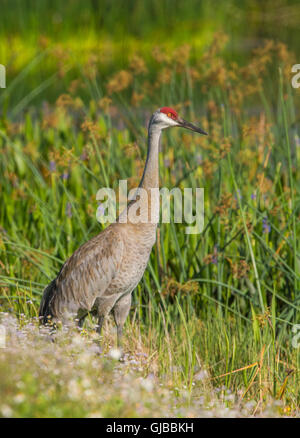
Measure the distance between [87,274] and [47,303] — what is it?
1.06ft

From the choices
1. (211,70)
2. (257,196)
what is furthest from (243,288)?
(211,70)

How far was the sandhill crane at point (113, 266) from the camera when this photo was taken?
11.9ft

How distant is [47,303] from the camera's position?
3969 mm

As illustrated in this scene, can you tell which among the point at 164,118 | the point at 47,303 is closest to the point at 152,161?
the point at 164,118

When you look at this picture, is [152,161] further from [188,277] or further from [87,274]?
[188,277]

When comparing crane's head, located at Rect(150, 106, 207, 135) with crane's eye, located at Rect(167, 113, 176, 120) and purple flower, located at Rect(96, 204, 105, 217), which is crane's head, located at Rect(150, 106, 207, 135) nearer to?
crane's eye, located at Rect(167, 113, 176, 120)

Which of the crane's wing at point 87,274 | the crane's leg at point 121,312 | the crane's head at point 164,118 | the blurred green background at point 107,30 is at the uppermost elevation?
the blurred green background at point 107,30

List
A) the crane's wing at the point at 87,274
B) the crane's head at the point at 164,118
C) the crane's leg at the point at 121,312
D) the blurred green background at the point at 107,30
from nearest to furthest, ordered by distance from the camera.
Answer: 1. the crane's head at the point at 164,118
2. the crane's wing at the point at 87,274
3. the crane's leg at the point at 121,312
4. the blurred green background at the point at 107,30

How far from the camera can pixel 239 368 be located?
370 centimetres

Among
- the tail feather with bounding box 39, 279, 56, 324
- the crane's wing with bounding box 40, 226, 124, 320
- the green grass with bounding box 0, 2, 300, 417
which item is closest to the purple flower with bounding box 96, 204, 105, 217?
the green grass with bounding box 0, 2, 300, 417

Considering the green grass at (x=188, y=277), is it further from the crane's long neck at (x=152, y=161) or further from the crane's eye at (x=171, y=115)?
the crane's eye at (x=171, y=115)

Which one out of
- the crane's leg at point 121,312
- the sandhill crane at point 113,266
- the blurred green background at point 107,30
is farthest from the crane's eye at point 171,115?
the blurred green background at point 107,30

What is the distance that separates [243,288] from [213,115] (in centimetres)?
159

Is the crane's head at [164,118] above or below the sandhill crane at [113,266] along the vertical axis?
above
